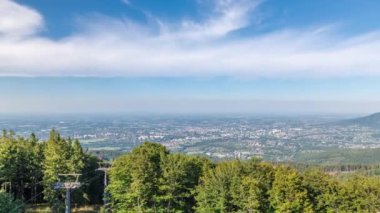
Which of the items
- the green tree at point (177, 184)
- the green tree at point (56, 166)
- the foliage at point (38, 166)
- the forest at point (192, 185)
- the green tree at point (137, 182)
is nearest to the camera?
the forest at point (192, 185)

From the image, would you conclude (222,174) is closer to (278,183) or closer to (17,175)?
(278,183)

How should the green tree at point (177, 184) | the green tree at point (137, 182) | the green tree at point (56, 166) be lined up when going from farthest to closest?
the green tree at point (56, 166), the green tree at point (177, 184), the green tree at point (137, 182)

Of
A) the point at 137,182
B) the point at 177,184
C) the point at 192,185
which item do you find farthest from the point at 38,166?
the point at 192,185

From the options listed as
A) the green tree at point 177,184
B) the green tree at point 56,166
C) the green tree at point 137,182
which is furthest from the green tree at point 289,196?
the green tree at point 56,166

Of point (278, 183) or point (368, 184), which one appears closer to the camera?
point (278, 183)

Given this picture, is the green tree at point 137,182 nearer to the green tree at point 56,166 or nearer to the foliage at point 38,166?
the green tree at point 56,166

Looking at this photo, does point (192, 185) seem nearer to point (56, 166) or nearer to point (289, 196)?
point (289, 196)

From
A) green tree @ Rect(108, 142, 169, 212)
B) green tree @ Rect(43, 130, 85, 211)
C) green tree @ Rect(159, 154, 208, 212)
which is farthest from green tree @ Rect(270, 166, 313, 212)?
green tree @ Rect(43, 130, 85, 211)

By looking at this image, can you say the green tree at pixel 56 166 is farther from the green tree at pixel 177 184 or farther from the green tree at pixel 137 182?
the green tree at pixel 177 184

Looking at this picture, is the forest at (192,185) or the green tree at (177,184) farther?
the green tree at (177,184)

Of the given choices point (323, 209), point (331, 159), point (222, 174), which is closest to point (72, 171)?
point (222, 174)
